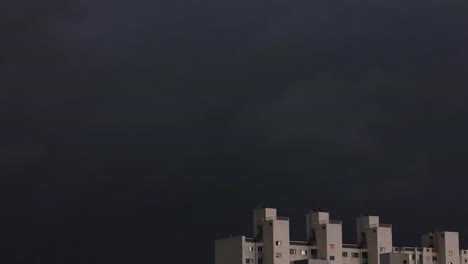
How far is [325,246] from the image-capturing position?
596 feet

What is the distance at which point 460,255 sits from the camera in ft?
643

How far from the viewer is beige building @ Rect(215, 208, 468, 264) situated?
584ft

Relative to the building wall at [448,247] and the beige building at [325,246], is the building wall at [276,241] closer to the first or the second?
the beige building at [325,246]

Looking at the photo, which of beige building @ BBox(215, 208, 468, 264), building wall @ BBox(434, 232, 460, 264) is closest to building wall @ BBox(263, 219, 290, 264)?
beige building @ BBox(215, 208, 468, 264)

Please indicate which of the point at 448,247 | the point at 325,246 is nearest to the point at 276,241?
the point at 325,246

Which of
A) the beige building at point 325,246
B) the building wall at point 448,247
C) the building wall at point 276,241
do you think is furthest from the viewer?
the building wall at point 448,247

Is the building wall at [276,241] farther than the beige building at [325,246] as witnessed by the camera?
No

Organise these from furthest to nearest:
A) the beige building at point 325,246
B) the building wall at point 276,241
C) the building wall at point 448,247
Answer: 1. the building wall at point 448,247
2. the beige building at point 325,246
3. the building wall at point 276,241

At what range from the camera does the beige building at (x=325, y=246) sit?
17812cm

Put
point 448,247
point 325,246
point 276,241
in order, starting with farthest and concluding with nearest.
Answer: point 448,247 → point 325,246 → point 276,241

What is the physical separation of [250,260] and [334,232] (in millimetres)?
17468

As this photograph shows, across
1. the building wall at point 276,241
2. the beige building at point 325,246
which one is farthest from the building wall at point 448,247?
Result: the building wall at point 276,241

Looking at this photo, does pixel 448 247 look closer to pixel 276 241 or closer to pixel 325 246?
pixel 325 246

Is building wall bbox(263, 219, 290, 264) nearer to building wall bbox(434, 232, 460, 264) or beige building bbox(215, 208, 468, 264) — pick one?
beige building bbox(215, 208, 468, 264)
